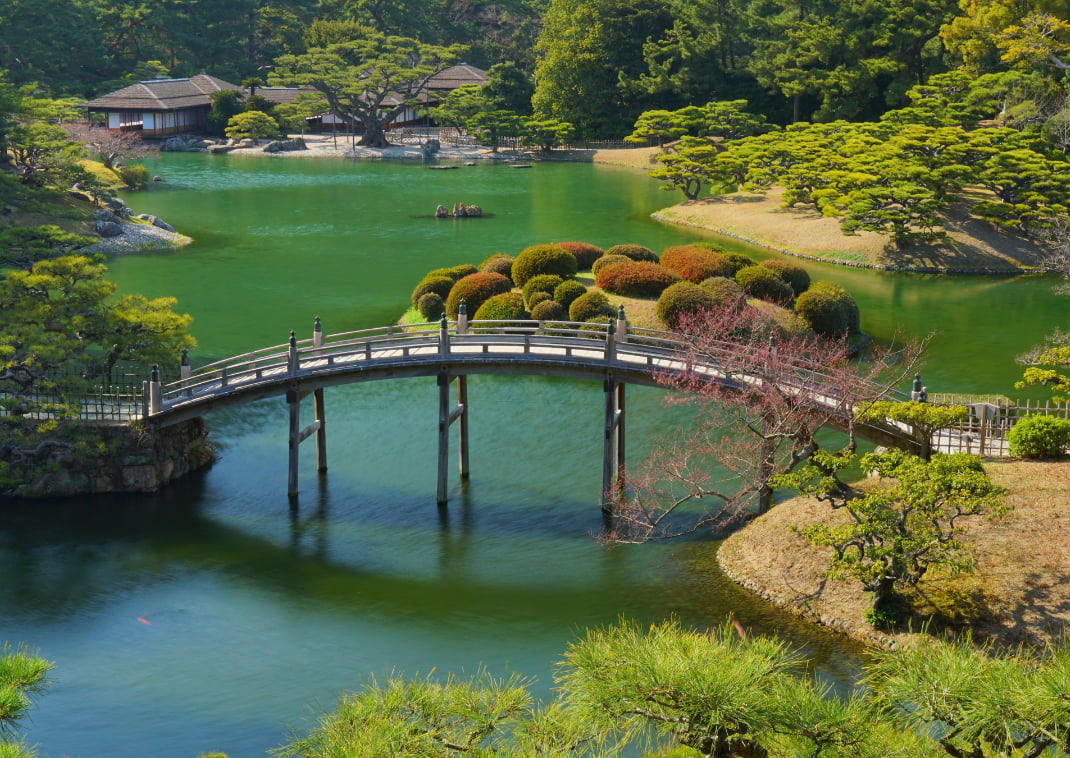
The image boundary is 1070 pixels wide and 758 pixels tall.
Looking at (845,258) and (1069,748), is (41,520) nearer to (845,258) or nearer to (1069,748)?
(1069,748)

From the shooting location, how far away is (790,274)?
1821 inches

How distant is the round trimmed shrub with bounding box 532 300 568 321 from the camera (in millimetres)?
42438

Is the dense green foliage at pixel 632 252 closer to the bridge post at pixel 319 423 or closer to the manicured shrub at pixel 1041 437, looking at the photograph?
the bridge post at pixel 319 423

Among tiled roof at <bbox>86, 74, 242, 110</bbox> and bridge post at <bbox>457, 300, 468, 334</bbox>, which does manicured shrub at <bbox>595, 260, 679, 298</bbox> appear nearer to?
bridge post at <bbox>457, 300, 468, 334</bbox>

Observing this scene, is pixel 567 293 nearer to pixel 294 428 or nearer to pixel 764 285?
pixel 764 285

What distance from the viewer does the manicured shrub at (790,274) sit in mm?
45875

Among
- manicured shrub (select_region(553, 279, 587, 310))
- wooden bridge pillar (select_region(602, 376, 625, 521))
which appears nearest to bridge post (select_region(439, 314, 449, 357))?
wooden bridge pillar (select_region(602, 376, 625, 521))

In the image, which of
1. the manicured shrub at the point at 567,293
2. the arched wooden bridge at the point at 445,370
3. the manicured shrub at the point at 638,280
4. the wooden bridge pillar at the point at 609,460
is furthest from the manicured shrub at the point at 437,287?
the wooden bridge pillar at the point at 609,460

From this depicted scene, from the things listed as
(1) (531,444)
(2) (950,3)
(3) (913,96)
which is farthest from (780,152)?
(1) (531,444)

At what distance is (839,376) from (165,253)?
43542mm

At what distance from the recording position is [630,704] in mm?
13305

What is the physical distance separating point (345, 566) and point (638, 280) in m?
19.1

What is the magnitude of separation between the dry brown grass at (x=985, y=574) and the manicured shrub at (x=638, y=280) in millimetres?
17361

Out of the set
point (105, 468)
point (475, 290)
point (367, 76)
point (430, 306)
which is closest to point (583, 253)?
point (475, 290)
